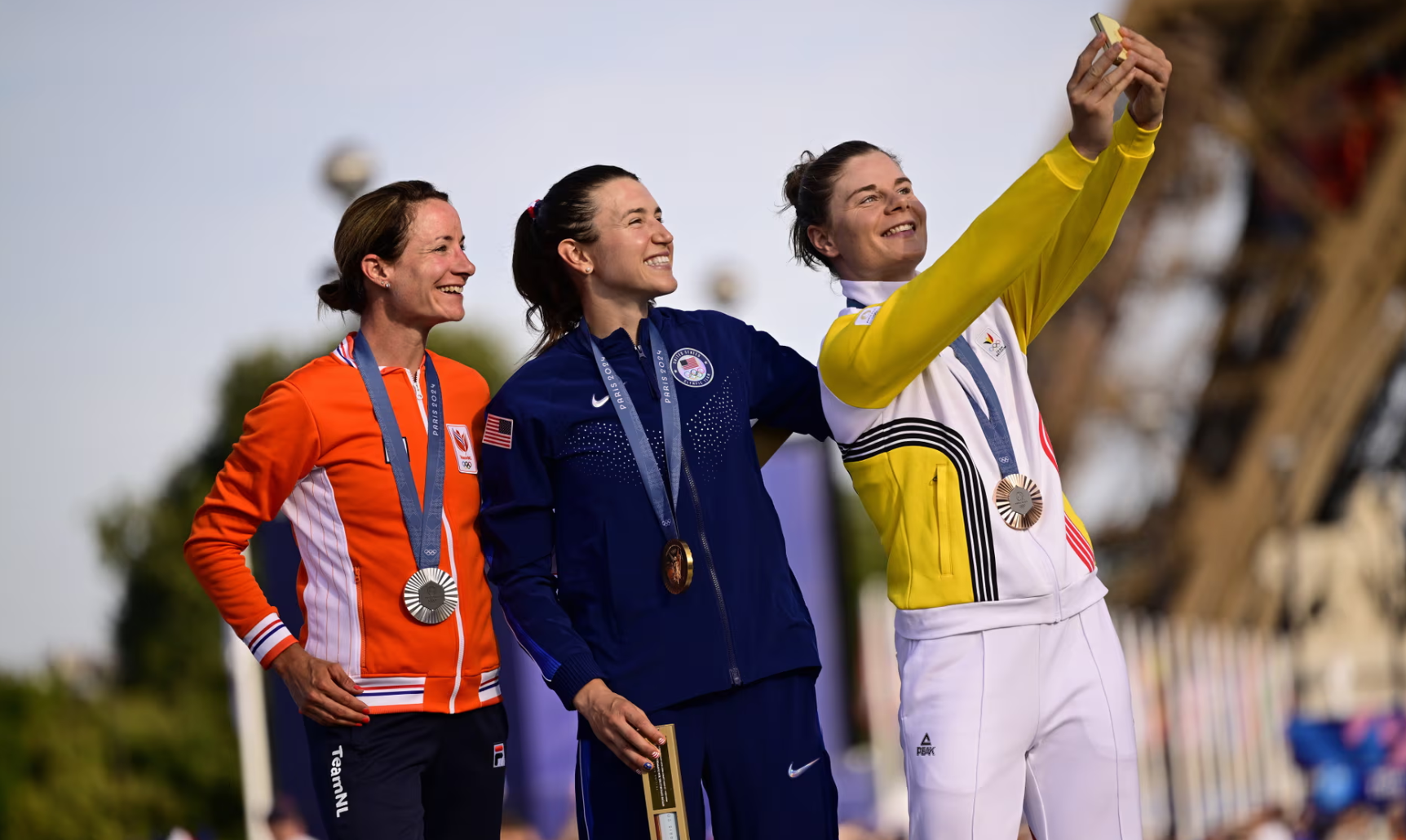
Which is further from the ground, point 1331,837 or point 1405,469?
→ point 1405,469

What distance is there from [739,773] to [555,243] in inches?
43.9

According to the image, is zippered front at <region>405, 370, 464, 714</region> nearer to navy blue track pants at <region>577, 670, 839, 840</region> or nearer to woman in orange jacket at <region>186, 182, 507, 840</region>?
woman in orange jacket at <region>186, 182, 507, 840</region>

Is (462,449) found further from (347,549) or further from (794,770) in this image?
(794,770)

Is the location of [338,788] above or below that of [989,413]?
below

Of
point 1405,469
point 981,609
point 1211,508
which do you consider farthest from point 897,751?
point 1405,469

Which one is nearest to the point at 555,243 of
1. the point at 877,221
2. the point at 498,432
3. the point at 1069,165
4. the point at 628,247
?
the point at 628,247

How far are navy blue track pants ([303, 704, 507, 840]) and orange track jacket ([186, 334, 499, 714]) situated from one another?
0.14 feet

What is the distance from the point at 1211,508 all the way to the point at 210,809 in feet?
58.6

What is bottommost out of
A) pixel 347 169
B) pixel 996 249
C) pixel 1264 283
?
pixel 996 249

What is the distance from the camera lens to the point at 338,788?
2.74 metres

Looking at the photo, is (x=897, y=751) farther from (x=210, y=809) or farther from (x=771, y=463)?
(x=210, y=809)

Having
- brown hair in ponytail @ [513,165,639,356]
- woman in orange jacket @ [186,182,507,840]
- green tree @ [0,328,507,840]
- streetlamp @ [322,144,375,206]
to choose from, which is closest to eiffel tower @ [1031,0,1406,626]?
streetlamp @ [322,144,375,206]

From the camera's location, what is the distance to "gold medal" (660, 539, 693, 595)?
262 centimetres

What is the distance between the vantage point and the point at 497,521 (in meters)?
2.81
